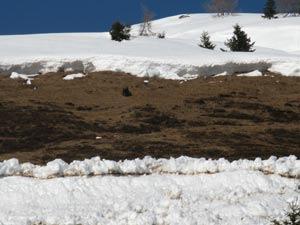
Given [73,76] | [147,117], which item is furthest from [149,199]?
→ [73,76]

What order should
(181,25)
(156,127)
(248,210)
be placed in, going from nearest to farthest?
(248,210) → (156,127) → (181,25)

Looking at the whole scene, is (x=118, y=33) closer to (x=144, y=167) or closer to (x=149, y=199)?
(x=144, y=167)

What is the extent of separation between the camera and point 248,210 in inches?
408

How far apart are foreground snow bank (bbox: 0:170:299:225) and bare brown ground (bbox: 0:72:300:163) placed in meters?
1.76

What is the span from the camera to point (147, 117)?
17.2m

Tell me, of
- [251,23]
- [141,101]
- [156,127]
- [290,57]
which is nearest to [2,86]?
[141,101]

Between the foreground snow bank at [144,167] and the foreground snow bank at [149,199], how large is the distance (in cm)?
15

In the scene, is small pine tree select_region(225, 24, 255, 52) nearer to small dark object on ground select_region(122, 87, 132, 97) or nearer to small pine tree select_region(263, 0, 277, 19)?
small dark object on ground select_region(122, 87, 132, 97)

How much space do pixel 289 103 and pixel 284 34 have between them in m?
25.5

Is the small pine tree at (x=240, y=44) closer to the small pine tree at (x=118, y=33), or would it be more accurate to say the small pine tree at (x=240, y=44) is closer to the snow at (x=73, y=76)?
the small pine tree at (x=118, y=33)

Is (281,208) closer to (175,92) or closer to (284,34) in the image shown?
(175,92)

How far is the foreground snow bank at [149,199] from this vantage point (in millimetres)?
9984

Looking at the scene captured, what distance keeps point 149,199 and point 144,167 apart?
0.89 meters

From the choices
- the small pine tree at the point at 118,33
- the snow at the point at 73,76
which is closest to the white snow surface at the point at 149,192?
the snow at the point at 73,76
